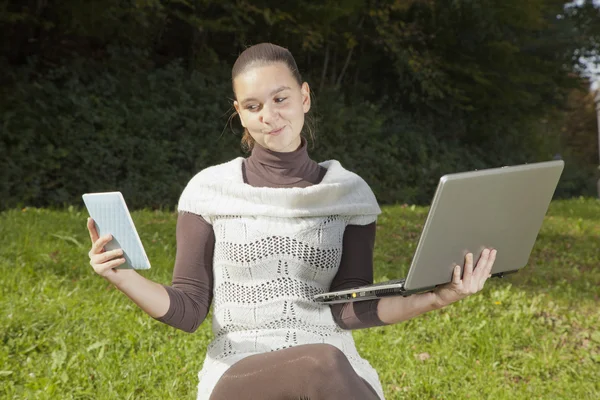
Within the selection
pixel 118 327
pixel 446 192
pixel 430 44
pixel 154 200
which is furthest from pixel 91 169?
pixel 446 192

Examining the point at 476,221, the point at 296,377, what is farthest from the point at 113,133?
the point at 476,221

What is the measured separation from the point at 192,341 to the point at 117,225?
2.89 meters

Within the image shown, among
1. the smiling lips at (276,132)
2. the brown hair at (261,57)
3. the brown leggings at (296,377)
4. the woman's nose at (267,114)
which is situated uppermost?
the brown hair at (261,57)

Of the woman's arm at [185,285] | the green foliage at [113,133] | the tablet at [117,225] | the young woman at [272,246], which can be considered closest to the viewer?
the tablet at [117,225]

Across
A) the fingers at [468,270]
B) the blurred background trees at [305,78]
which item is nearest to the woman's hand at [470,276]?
the fingers at [468,270]

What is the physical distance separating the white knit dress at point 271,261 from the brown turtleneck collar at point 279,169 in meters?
0.08

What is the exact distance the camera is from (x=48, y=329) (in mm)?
4730

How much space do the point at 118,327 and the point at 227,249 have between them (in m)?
2.54

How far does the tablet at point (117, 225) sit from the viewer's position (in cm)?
212

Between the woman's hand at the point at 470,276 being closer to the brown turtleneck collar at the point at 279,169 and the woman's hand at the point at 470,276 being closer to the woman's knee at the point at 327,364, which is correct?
the woman's knee at the point at 327,364

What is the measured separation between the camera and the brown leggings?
2.16 m

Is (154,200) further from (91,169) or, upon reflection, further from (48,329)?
(48,329)

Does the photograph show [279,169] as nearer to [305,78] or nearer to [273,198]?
[273,198]

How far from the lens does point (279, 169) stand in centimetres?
272
